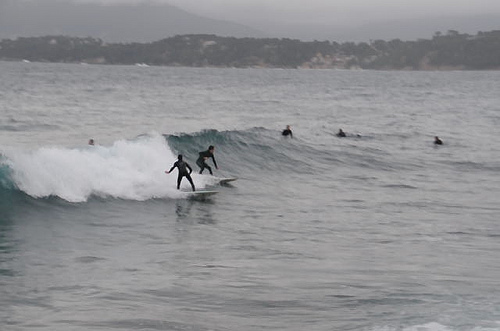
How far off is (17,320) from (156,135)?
22530mm

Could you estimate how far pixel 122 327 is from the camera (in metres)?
13.8

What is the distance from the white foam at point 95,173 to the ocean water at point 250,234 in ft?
0.22

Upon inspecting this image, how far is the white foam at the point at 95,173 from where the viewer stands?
26.8 meters

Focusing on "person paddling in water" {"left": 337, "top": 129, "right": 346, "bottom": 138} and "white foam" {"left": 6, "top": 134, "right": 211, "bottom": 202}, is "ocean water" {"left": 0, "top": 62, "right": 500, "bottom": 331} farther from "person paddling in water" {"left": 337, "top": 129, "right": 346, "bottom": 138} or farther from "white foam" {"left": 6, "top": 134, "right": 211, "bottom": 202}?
"person paddling in water" {"left": 337, "top": 129, "right": 346, "bottom": 138}

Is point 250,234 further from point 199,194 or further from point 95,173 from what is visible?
point 95,173

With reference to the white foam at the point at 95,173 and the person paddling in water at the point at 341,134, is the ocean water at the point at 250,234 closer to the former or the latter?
the white foam at the point at 95,173

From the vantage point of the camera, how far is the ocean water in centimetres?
1499

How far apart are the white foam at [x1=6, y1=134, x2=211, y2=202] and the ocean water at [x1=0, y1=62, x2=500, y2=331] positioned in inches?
2.7

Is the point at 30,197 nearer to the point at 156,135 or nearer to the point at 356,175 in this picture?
the point at 156,135

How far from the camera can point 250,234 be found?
22.4 metres

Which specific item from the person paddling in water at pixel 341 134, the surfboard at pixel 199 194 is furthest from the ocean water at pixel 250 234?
the person paddling in water at pixel 341 134

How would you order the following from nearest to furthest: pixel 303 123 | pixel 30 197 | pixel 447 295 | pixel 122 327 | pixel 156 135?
1. pixel 122 327
2. pixel 447 295
3. pixel 30 197
4. pixel 156 135
5. pixel 303 123

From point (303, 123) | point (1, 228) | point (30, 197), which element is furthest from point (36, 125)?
point (1, 228)

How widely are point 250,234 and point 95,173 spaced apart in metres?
8.35
